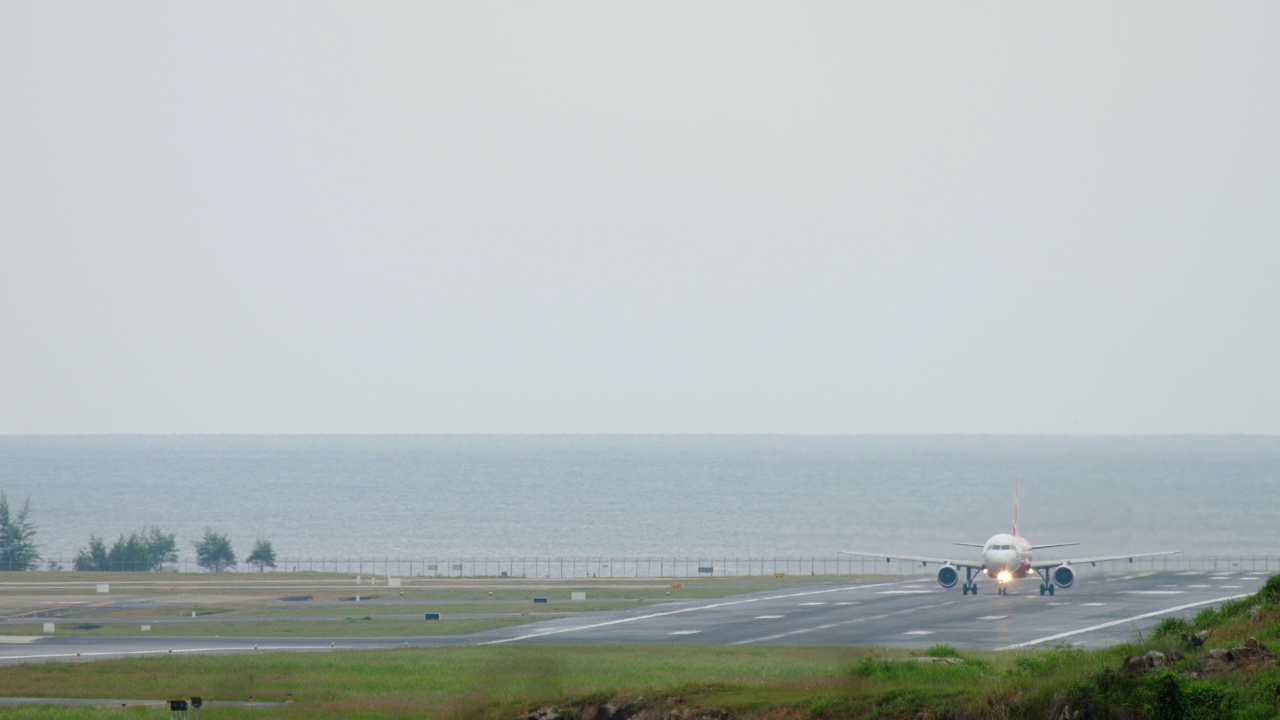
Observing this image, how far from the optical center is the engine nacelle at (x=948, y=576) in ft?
295

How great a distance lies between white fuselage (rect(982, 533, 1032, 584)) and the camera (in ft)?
286

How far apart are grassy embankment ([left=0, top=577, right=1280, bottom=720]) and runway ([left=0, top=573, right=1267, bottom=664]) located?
18.2ft

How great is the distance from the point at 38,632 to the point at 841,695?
59079 mm

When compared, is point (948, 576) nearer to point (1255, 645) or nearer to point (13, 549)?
point (1255, 645)

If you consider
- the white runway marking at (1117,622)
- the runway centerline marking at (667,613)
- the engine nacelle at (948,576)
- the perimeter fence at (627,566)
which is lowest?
the perimeter fence at (627,566)

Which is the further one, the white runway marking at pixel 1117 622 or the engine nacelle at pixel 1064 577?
the engine nacelle at pixel 1064 577

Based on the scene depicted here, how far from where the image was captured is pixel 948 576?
3546 inches

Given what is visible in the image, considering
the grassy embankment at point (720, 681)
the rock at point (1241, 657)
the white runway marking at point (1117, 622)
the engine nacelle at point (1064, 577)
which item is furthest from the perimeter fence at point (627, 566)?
the rock at point (1241, 657)

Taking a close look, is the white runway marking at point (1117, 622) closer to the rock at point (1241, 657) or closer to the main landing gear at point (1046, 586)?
the main landing gear at point (1046, 586)

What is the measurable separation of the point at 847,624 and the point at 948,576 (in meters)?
20.2

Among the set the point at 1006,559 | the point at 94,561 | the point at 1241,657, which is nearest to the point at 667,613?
the point at 1006,559

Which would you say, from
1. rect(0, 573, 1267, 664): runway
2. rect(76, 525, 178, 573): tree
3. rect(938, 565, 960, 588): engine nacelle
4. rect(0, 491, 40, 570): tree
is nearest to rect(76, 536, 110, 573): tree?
rect(76, 525, 178, 573): tree

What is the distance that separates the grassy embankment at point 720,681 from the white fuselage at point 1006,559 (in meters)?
30.8

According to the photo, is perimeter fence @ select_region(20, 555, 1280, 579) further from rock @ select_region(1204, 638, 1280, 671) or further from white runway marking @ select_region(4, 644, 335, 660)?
rock @ select_region(1204, 638, 1280, 671)
